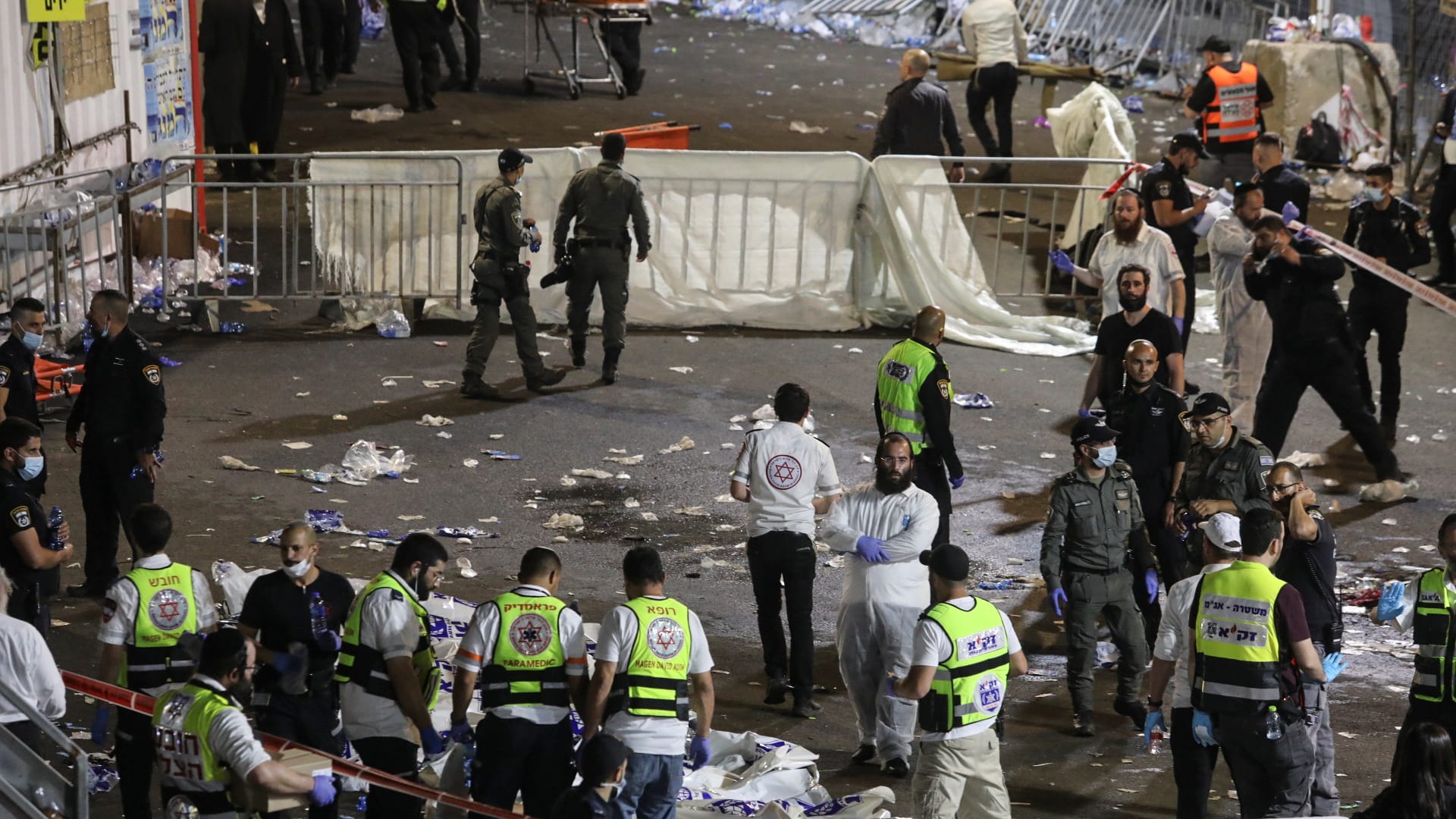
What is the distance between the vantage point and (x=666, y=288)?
14914 millimetres

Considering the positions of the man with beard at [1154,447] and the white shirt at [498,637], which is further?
the man with beard at [1154,447]

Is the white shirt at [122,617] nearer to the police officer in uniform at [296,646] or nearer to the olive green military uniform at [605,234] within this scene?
the police officer in uniform at [296,646]

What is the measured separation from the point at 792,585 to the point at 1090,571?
1.38 meters

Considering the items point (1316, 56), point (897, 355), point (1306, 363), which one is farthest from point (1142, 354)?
point (1316, 56)

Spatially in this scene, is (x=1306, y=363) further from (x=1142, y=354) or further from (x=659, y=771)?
(x=659, y=771)

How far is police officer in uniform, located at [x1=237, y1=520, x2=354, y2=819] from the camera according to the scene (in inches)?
247

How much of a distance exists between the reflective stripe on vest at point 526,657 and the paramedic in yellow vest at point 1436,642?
10.7ft

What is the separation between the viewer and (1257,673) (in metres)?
6.36

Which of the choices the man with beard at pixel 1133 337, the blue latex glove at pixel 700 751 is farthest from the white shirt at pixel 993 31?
the blue latex glove at pixel 700 751

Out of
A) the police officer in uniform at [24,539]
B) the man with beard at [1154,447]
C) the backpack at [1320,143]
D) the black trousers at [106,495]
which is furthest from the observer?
the backpack at [1320,143]

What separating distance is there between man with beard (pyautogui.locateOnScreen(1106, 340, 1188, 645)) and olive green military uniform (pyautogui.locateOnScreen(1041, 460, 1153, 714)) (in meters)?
0.80

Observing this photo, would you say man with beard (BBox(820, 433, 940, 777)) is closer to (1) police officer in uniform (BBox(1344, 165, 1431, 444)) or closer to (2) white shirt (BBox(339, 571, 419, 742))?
(2) white shirt (BBox(339, 571, 419, 742))

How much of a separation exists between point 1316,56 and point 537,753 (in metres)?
16.7

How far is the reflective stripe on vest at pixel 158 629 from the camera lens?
6445mm
